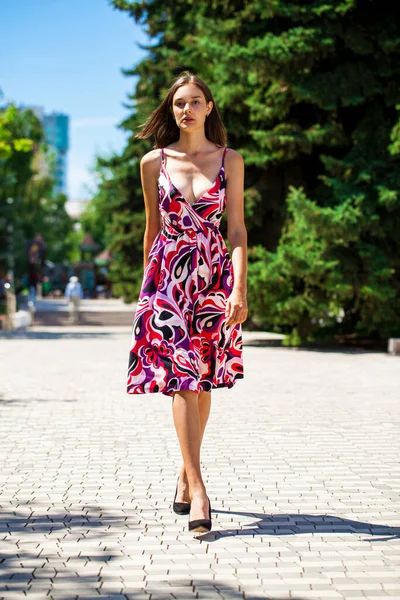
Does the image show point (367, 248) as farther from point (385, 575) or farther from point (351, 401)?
point (385, 575)

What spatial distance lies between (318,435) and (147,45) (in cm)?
2417

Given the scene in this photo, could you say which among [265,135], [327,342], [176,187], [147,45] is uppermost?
[147,45]

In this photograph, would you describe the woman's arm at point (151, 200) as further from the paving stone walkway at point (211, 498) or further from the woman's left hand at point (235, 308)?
the paving stone walkway at point (211, 498)

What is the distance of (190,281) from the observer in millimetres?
4727

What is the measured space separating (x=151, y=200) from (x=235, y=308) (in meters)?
0.69

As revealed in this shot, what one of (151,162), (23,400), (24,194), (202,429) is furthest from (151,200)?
(24,194)

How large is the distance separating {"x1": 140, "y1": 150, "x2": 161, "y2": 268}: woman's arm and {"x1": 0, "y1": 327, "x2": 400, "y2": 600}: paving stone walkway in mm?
1339

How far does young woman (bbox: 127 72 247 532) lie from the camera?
4613mm

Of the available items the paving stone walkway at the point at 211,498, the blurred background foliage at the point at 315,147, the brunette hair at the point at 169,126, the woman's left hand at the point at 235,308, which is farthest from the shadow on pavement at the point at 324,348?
the woman's left hand at the point at 235,308

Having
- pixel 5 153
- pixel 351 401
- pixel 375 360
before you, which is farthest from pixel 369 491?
pixel 5 153

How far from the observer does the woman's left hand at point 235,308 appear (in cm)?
469

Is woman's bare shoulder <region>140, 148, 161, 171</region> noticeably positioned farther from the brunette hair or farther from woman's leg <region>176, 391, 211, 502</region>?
woman's leg <region>176, 391, 211, 502</region>

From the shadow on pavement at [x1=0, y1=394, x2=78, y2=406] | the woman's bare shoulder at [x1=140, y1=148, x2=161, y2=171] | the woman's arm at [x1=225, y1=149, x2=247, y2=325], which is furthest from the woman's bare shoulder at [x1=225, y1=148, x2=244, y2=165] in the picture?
the shadow on pavement at [x1=0, y1=394, x2=78, y2=406]

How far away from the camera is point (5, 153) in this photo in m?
28.5
